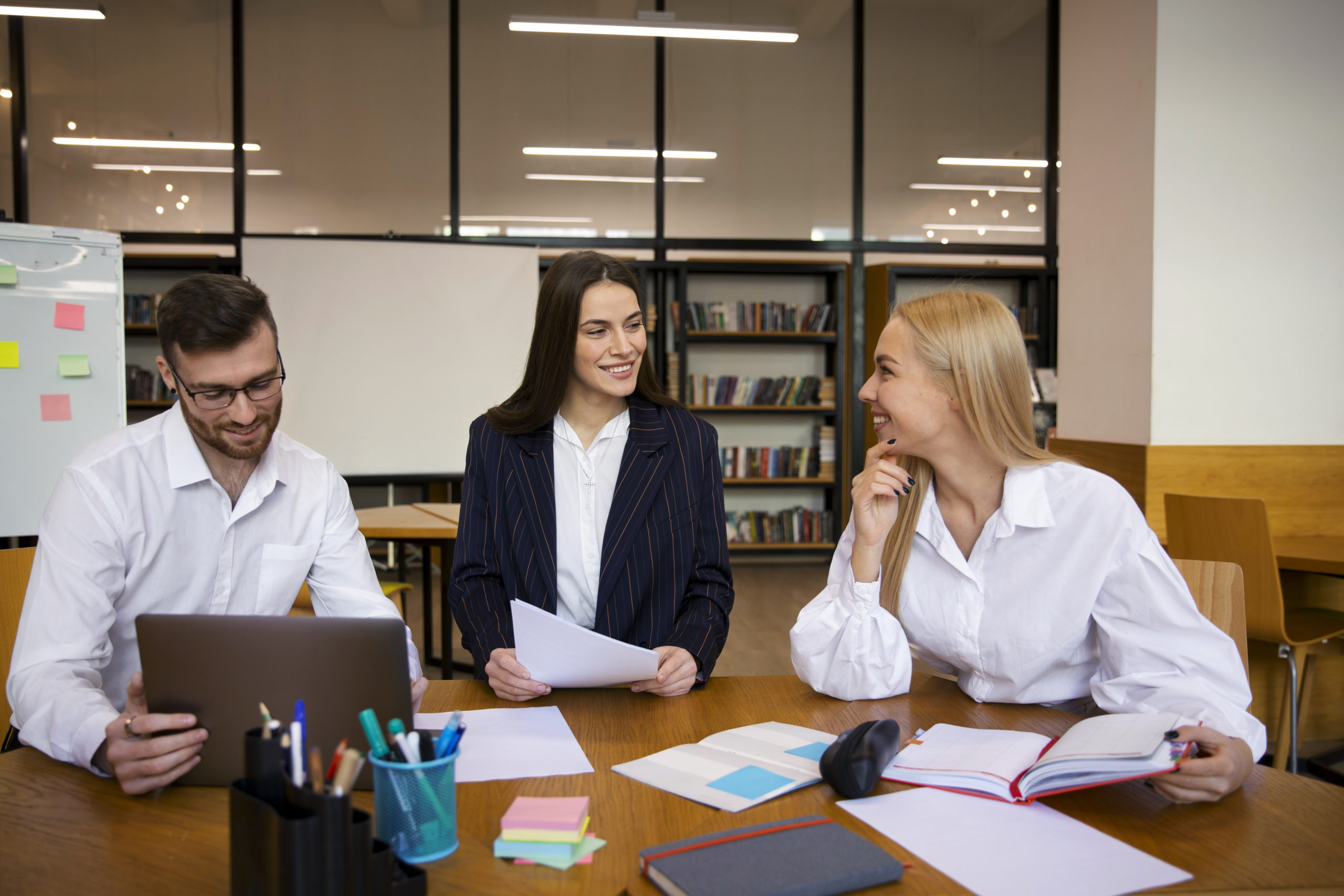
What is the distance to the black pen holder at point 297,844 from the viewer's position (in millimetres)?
719

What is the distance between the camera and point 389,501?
681cm

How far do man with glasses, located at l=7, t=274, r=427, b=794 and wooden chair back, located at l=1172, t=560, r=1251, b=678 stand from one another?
1.28 m

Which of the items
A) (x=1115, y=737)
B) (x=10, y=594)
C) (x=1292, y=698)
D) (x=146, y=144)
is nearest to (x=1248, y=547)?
(x=1292, y=698)

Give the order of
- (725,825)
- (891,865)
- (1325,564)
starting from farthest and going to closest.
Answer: (1325,564) → (725,825) → (891,865)

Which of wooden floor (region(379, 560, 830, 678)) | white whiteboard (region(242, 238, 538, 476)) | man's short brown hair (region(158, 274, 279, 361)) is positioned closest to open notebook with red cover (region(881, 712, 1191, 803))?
man's short brown hair (region(158, 274, 279, 361))

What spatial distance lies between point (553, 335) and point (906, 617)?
855mm

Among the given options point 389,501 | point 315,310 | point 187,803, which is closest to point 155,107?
point 315,310

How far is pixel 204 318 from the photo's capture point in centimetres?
139

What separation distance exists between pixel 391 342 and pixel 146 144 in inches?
108

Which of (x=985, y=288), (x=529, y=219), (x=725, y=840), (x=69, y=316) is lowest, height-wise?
(x=725, y=840)

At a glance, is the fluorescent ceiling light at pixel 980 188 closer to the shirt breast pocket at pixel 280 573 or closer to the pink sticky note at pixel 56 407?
the pink sticky note at pixel 56 407

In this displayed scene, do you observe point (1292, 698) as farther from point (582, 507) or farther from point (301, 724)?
point (301, 724)

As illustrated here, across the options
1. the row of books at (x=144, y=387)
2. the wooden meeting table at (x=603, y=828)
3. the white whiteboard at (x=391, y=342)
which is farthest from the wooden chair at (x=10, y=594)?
the row of books at (x=144, y=387)

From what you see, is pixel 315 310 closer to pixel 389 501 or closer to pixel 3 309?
pixel 389 501
